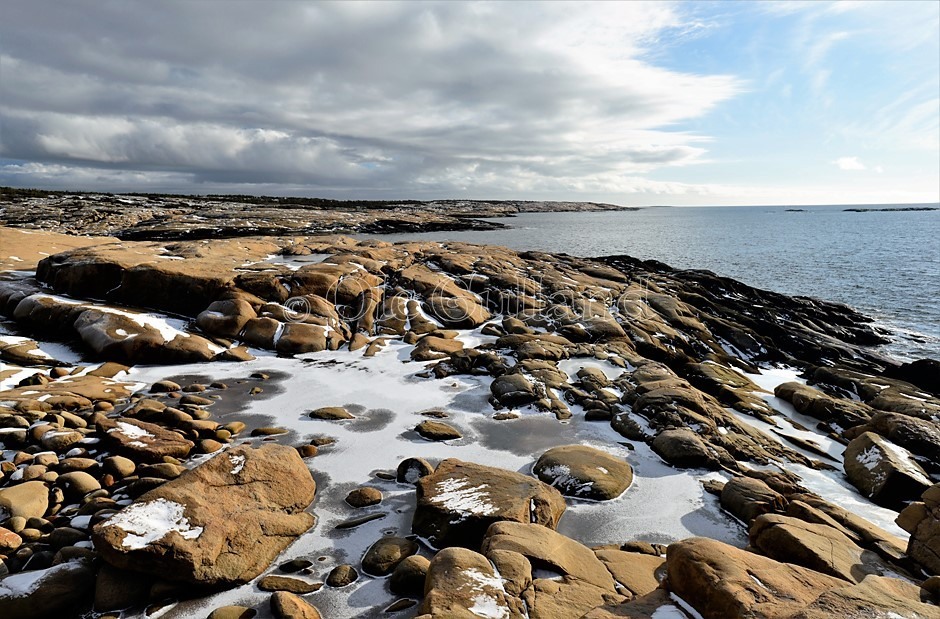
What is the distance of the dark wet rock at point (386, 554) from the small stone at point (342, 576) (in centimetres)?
14

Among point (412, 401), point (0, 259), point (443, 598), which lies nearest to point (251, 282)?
point (412, 401)

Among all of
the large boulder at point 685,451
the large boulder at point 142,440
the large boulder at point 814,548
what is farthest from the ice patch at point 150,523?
the large boulder at point 685,451

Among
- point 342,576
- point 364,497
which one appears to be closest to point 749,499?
point 364,497

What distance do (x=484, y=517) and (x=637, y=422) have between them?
4991 mm

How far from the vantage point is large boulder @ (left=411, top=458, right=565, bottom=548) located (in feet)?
18.2

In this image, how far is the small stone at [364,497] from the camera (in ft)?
20.9

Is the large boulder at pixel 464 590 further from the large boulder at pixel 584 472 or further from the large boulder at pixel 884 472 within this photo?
the large boulder at pixel 884 472

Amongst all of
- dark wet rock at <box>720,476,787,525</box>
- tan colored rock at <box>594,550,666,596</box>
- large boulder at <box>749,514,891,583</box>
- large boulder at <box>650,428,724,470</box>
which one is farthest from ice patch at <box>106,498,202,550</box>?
large boulder at <box>650,428,724,470</box>

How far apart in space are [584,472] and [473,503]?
220cm

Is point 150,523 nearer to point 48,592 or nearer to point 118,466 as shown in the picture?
point 48,592

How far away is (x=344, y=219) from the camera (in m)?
77.6

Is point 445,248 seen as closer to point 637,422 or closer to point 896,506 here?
point 637,422

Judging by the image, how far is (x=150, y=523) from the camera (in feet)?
16.0

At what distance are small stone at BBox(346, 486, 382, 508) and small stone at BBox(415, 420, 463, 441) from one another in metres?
2.08
